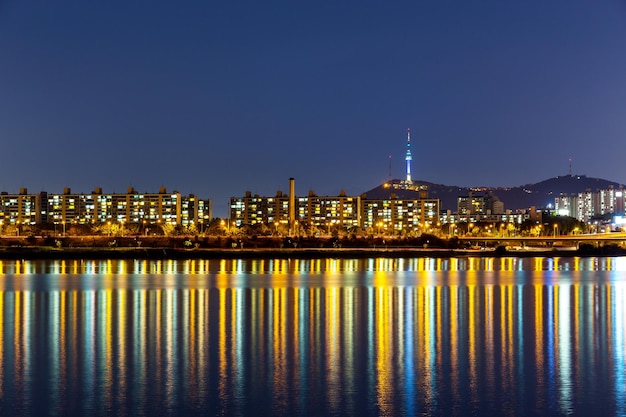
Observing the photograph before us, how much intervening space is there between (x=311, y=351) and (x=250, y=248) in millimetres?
54743

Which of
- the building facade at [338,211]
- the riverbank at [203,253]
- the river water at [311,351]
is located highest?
the building facade at [338,211]

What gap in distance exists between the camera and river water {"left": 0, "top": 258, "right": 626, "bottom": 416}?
39.8ft

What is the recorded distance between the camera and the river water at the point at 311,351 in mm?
12117

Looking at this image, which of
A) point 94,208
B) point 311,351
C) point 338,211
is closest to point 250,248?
point 311,351

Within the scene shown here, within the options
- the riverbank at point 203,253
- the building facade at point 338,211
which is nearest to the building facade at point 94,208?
the building facade at point 338,211

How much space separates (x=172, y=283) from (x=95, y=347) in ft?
54.0

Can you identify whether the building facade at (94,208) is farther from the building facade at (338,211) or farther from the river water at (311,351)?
the river water at (311,351)

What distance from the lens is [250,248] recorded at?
70.8 metres

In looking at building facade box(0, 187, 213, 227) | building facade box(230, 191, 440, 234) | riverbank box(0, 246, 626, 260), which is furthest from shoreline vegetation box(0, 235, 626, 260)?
building facade box(230, 191, 440, 234)

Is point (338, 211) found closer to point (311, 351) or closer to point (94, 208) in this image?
point (94, 208)

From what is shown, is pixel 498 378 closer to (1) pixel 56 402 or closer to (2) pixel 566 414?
(2) pixel 566 414

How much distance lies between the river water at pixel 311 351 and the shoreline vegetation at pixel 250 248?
3168 centimetres

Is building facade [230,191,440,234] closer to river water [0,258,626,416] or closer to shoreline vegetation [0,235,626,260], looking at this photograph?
shoreline vegetation [0,235,626,260]

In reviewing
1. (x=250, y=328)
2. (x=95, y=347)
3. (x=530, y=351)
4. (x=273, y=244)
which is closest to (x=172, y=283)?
(x=250, y=328)
